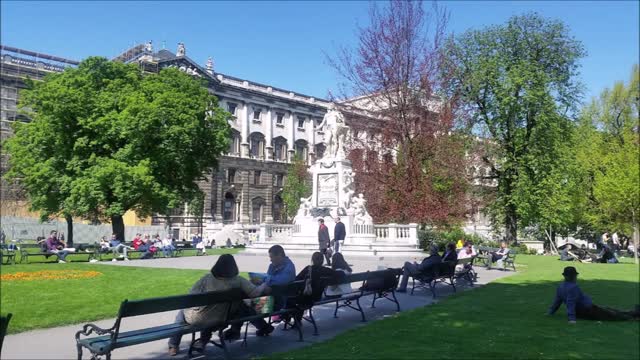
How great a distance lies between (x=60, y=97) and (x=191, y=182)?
9906mm

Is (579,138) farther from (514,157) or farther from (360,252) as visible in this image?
(360,252)

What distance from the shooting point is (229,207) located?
72.2 metres

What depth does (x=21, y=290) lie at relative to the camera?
44.3 ft

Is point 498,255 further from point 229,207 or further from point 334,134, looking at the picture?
point 229,207

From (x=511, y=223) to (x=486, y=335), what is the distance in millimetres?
35314

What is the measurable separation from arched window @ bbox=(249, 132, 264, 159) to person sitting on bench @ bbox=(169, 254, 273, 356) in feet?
227

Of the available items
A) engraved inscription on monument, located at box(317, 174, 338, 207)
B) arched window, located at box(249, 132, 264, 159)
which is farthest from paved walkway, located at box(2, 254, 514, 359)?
arched window, located at box(249, 132, 264, 159)

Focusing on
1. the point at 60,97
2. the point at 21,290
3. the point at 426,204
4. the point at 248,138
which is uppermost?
the point at 248,138

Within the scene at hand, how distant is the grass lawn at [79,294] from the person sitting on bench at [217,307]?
2.41 meters

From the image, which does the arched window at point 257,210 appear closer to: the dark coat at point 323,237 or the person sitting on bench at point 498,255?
the dark coat at point 323,237

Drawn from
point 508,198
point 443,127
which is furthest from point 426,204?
point 508,198

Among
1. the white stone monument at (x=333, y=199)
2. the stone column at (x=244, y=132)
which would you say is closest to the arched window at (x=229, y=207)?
the stone column at (x=244, y=132)

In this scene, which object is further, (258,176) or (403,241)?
(258,176)

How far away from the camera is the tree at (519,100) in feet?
130
